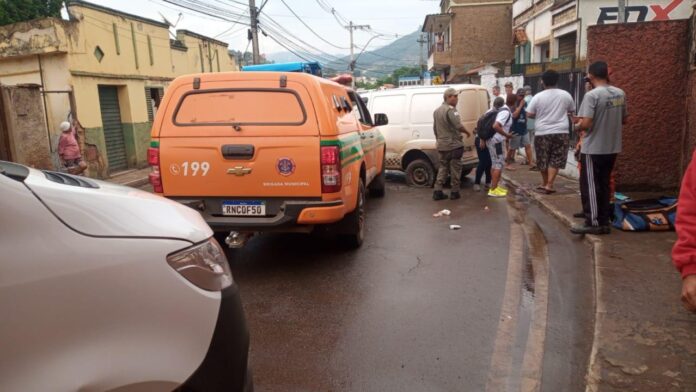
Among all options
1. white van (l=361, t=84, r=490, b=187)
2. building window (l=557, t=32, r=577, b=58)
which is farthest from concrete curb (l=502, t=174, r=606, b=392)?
building window (l=557, t=32, r=577, b=58)

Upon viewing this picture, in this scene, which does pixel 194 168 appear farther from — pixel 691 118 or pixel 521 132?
pixel 521 132

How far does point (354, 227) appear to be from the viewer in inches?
229

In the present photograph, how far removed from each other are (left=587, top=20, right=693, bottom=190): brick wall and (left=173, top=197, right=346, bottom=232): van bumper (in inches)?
180

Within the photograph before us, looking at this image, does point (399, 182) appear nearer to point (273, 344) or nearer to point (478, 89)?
point (478, 89)

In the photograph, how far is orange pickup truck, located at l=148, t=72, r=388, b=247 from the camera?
16.0ft

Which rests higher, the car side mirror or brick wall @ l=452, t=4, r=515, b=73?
brick wall @ l=452, t=4, r=515, b=73

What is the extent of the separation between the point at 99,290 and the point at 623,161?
7.40m

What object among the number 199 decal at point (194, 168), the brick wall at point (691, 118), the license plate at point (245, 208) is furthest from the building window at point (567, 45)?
the number 199 decal at point (194, 168)

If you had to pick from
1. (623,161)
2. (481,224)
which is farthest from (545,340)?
(623,161)

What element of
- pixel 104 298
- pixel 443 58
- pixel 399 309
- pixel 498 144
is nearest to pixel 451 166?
pixel 498 144

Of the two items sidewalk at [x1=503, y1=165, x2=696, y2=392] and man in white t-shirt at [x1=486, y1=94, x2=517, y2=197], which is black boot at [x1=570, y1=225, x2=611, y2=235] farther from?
man in white t-shirt at [x1=486, y1=94, x2=517, y2=197]

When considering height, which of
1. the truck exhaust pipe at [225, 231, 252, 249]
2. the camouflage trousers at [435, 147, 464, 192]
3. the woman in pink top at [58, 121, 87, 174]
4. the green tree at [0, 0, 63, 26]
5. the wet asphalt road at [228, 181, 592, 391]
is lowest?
the wet asphalt road at [228, 181, 592, 391]

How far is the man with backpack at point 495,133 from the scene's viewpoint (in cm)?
865

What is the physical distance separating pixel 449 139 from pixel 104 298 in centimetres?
729
